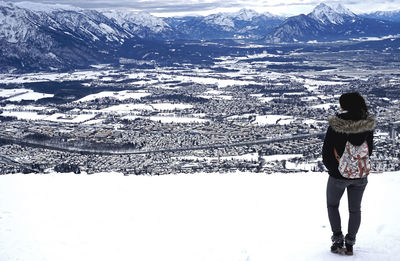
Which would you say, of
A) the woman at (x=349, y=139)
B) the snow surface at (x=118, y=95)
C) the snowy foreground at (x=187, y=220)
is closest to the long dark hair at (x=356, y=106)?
the woman at (x=349, y=139)

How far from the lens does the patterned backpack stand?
4504mm

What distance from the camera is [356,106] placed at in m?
4.54

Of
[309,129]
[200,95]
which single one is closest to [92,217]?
[309,129]

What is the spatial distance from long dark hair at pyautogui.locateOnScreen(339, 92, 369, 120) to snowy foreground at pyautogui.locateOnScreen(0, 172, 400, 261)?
1.64 meters

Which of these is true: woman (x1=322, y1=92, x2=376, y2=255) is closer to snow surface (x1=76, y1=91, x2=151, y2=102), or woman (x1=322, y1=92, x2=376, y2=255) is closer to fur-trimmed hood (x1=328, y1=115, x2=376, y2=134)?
fur-trimmed hood (x1=328, y1=115, x2=376, y2=134)

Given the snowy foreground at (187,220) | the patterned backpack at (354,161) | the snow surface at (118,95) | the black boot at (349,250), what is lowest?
the snow surface at (118,95)

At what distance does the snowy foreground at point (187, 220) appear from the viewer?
5727 mm

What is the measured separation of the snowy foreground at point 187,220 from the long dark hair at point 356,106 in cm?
164

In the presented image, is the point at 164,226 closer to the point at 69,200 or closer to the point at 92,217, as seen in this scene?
the point at 92,217

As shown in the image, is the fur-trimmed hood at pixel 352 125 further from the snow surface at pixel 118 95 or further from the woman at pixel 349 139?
the snow surface at pixel 118 95

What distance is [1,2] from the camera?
557 feet

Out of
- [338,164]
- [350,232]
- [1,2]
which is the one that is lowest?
[350,232]

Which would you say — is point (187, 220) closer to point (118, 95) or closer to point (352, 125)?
point (352, 125)

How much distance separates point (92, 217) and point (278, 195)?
3604 millimetres
